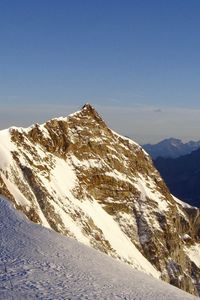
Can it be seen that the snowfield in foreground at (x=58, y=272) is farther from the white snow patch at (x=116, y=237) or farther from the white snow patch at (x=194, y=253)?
the white snow patch at (x=194, y=253)

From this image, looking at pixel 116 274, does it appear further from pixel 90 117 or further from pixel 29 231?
pixel 90 117

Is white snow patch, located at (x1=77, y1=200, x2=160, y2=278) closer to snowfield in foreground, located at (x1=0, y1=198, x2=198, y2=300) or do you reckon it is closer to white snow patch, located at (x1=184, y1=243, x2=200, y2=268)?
white snow patch, located at (x1=184, y1=243, x2=200, y2=268)

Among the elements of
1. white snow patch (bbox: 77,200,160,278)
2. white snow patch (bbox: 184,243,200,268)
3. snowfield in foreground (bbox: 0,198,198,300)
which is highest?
snowfield in foreground (bbox: 0,198,198,300)

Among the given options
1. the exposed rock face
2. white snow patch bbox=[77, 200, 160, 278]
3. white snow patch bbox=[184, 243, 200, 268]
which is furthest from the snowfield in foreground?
white snow patch bbox=[184, 243, 200, 268]

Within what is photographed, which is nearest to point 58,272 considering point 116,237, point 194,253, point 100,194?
point 116,237

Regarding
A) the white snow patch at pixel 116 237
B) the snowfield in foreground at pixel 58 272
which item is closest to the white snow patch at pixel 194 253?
the white snow patch at pixel 116 237

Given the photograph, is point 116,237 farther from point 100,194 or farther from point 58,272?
point 58,272

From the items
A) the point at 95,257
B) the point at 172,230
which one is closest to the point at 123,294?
the point at 95,257
